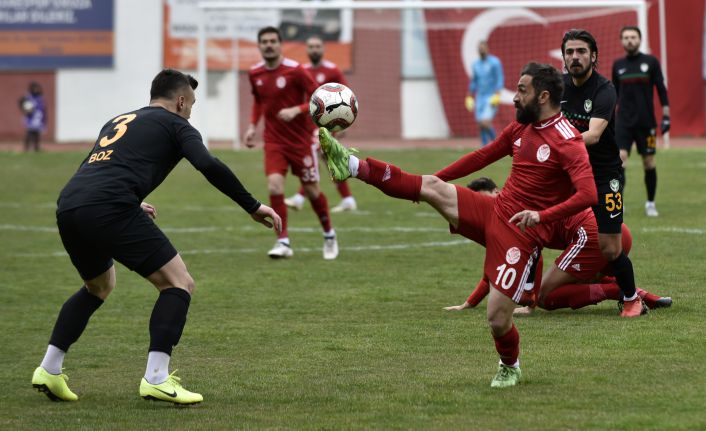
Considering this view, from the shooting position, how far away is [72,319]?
754 centimetres

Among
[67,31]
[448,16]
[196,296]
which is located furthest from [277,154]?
[67,31]

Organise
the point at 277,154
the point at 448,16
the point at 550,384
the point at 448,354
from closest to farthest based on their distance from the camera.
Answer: the point at 550,384, the point at 448,354, the point at 277,154, the point at 448,16

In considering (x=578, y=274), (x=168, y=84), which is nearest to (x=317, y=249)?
(x=578, y=274)

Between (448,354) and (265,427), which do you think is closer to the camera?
(265,427)

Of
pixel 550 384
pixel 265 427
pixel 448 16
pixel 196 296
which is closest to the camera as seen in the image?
pixel 265 427

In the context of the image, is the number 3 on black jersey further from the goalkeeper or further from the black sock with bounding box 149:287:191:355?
the goalkeeper

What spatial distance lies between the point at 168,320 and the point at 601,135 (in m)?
4.02

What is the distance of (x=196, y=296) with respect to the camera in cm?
1148

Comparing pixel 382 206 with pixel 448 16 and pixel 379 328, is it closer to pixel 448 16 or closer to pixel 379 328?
pixel 379 328

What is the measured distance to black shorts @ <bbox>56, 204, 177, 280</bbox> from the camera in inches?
276

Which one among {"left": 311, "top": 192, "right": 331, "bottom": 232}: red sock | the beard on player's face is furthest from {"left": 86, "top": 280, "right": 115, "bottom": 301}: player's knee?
{"left": 311, "top": 192, "right": 331, "bottom": 232}: red sock

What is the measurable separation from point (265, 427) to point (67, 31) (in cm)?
3179

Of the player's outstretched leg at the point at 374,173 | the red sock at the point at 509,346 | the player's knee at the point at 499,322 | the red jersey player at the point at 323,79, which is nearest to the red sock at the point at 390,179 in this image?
the player's outstretched leg at the point at 374,173

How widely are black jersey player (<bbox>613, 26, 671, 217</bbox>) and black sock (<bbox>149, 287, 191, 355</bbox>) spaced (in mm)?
10421
